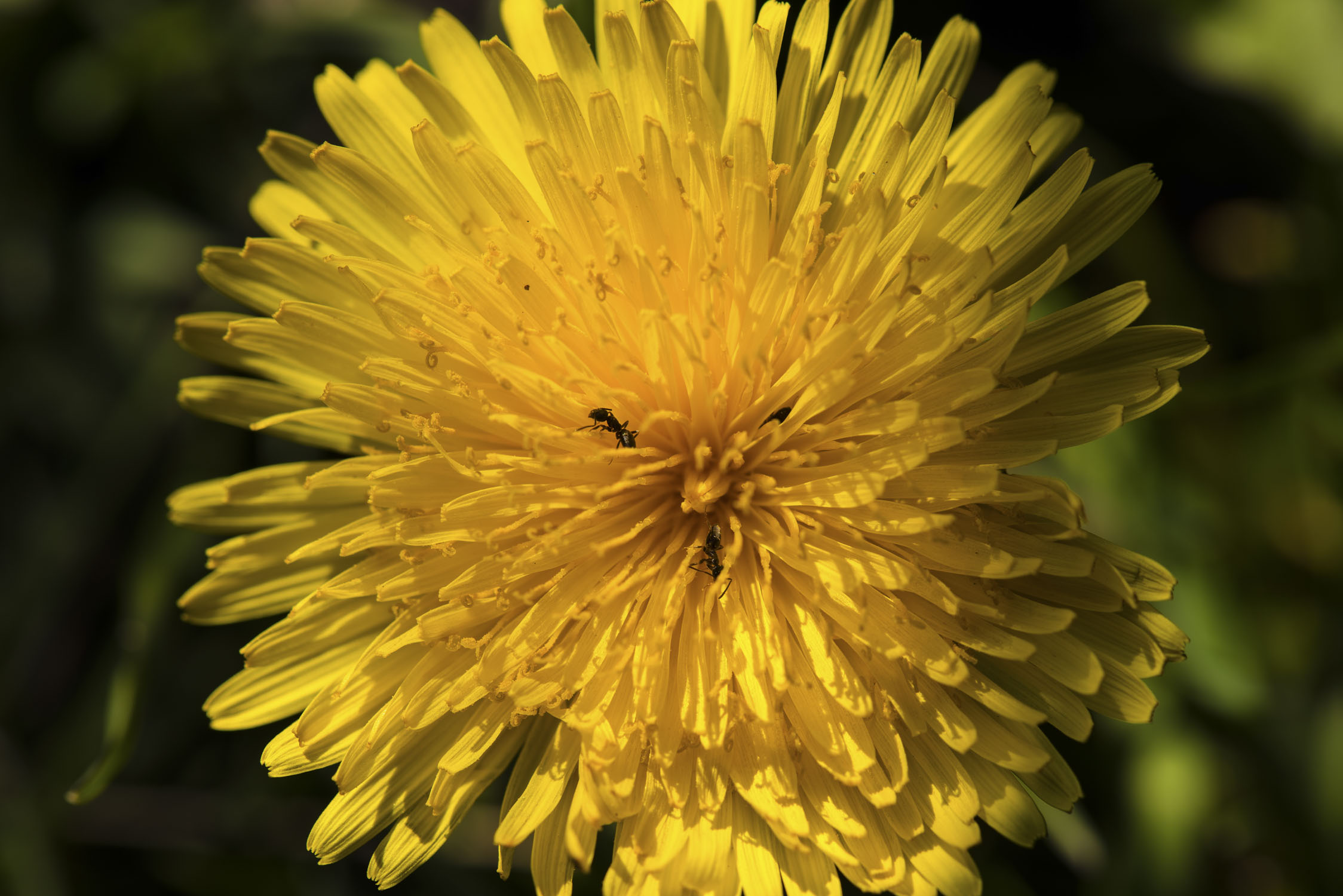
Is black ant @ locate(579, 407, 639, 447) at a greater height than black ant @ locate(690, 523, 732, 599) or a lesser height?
greater

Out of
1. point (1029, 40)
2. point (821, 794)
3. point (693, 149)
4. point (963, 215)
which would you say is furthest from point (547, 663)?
point (1029, 40)

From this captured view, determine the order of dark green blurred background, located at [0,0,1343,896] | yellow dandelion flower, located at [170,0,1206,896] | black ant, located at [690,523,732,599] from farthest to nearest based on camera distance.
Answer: dark green blurred background, located at [0,0,1343,896]
black ant, located at [690,523,732,599]
yellow dandelion flower, located at [170,0,1206,896]

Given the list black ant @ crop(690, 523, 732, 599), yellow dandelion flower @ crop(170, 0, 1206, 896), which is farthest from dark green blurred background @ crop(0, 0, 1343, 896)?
black ant @ crop(690, 523, 732, 599)

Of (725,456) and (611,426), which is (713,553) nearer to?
(725,456)

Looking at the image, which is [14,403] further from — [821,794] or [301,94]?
[821,794]

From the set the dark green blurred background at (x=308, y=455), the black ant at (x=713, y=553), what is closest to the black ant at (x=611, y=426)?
the black ant at (x=713, y=553)

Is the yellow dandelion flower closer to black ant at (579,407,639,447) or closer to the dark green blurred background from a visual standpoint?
black ant at (579,407,639,447)

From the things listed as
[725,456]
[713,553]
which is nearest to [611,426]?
[725,456]

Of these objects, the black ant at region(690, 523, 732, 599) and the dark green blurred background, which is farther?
the dark green blurred background
